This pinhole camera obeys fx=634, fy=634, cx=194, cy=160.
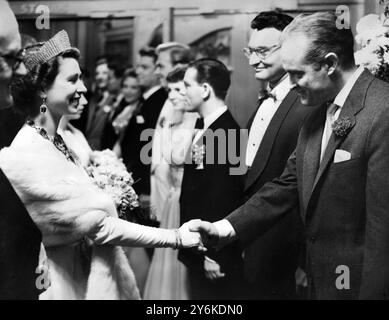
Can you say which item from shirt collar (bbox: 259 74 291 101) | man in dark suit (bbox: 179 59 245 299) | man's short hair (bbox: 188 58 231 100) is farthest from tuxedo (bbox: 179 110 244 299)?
shirt collar (bbox: 259 74 291 101)

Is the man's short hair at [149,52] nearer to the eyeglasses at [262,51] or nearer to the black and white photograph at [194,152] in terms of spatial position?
the black and white photograph at [194,152]

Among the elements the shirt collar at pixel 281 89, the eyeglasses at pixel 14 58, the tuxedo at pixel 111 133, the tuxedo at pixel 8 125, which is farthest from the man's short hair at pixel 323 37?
the tuxedo at pixel 8 125

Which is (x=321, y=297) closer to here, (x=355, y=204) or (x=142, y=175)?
(x=355, y=204)

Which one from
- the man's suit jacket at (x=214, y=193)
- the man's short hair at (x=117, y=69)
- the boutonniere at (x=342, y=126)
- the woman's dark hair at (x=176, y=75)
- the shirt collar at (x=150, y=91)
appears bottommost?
the man's suit jacket at (x=214, y=193)

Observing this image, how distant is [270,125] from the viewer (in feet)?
9.22

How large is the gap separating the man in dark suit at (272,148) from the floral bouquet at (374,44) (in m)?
0.31

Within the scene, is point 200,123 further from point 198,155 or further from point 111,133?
point 111,133

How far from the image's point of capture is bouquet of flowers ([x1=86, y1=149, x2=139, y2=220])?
2.71 metres

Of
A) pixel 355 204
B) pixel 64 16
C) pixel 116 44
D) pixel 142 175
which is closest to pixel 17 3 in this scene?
pixel 64 16

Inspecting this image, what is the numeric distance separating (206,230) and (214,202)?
194 millimetres

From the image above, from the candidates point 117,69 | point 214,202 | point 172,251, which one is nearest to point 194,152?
point 214,202

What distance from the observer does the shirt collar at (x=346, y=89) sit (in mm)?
2477
